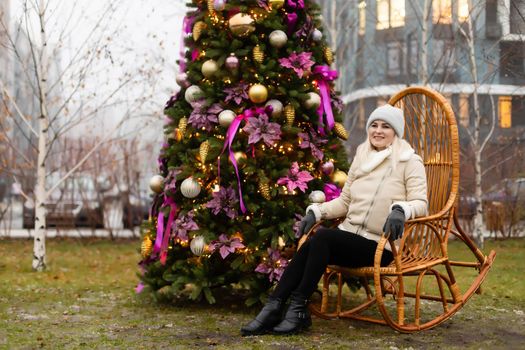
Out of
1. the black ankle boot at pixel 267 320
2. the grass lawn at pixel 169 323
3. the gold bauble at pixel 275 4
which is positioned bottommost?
the grass lawn at pixel 169 323

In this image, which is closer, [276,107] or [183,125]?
[276,107]

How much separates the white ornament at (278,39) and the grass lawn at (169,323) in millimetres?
1985

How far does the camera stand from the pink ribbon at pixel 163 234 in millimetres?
5109

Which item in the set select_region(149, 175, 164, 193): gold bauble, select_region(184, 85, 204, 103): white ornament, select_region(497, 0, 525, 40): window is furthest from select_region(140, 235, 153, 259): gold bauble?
select_region(497, 0, 525, 40): window

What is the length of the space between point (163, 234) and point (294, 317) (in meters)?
1.44

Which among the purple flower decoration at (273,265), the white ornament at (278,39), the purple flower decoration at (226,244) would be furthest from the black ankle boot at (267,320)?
the white ornament at (278,39)

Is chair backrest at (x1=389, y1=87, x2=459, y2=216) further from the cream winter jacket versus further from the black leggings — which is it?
the black leggings

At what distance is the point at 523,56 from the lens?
37.2ft

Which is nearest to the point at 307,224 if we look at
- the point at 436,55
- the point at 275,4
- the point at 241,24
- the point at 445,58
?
the point at 241,24

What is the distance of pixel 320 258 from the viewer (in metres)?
4.19

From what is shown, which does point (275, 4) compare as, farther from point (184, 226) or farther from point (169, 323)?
point (169, 323)

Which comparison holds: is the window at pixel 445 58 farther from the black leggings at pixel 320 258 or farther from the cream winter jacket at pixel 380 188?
the black leggings at pixel 320 258

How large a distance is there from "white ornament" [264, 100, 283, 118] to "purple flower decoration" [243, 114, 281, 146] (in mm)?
105

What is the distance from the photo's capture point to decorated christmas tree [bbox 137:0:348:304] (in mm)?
4910
